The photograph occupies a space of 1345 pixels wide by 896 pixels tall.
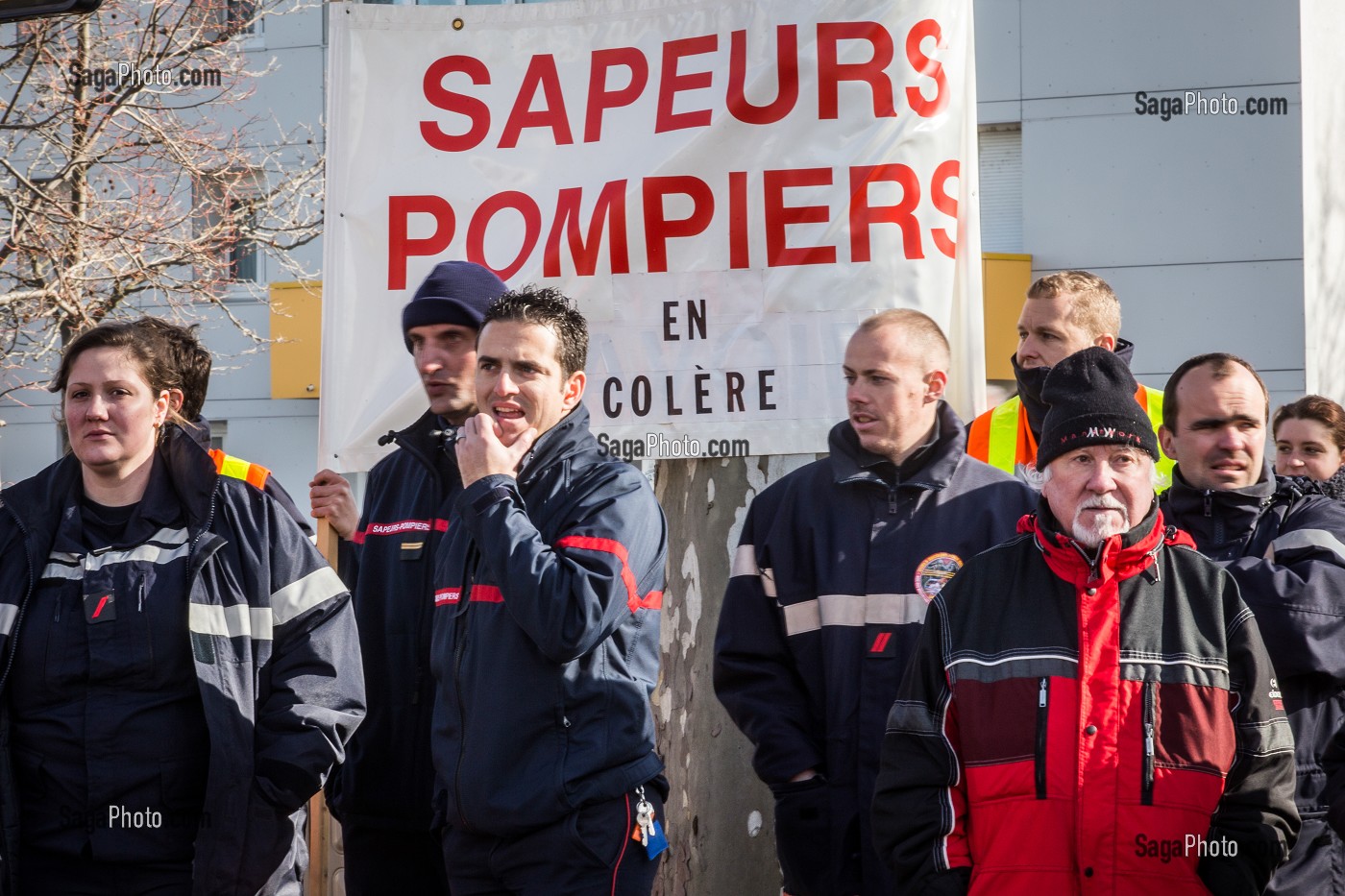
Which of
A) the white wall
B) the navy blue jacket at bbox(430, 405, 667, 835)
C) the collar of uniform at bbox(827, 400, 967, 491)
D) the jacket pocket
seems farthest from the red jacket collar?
the white wall

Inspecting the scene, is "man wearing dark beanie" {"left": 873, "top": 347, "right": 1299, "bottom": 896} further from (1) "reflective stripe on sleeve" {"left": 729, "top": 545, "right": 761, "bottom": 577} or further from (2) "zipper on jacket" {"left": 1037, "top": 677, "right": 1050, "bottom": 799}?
(1) "reflective stripe on sleeve" {"left": 729, "top": 545, "right": 761, "bottom": 577}

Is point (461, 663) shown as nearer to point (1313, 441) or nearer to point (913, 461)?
point (913, 461)

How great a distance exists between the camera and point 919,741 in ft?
10.5

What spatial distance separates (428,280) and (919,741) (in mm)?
2177

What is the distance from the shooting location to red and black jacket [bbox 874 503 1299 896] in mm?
3055

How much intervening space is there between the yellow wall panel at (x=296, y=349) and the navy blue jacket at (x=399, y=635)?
13778 millimetres

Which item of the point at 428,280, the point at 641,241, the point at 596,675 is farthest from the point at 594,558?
the point at 641,241

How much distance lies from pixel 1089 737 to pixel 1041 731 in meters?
0.10

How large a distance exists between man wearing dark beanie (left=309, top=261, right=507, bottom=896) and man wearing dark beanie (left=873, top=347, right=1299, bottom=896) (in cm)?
150

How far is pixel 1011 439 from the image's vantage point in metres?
4.96

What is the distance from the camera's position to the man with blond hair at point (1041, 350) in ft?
15.9

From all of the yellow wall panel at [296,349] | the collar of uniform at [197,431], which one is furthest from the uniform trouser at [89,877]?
the yellow wall panel at [296,349]

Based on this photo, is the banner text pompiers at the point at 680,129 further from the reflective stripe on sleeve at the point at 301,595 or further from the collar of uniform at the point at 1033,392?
the reflective stripe on sleeve at the point at 301,595

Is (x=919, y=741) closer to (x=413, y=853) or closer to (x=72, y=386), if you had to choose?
(x=413, y=853)
